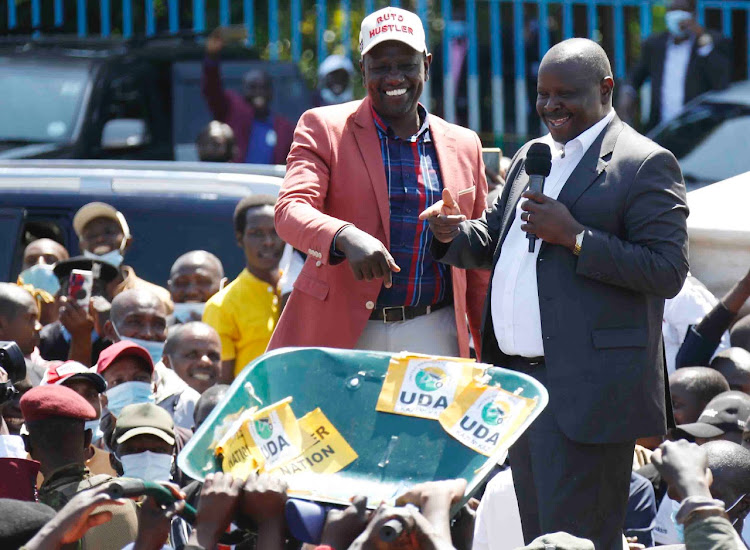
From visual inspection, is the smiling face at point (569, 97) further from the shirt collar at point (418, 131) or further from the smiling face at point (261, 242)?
the smiling face at point (261, 242)

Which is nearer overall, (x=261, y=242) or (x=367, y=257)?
(x=367, y=257)

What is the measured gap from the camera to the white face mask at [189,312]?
7.96m

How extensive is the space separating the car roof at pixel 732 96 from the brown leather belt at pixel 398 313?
6.26 metres

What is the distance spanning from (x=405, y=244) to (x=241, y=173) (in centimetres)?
371

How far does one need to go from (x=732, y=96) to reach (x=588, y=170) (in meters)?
6.82

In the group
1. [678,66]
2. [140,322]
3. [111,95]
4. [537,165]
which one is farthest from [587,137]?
[678,66]

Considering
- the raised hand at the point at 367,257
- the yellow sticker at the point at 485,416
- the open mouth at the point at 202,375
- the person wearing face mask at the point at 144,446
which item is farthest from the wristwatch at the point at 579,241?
the open mouth at the point at 202,375

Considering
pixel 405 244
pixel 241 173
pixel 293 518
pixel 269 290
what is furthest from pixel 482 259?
pixel 241 173

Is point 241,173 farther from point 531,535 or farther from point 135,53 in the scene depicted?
point 531,535

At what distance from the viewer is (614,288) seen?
15.3 feet

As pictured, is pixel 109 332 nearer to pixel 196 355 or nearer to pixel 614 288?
pixel 196 355

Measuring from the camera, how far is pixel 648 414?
4.62m

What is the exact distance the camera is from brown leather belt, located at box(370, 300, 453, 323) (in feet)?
17.3

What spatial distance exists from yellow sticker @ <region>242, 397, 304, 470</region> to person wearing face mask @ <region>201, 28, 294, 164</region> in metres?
7.34
